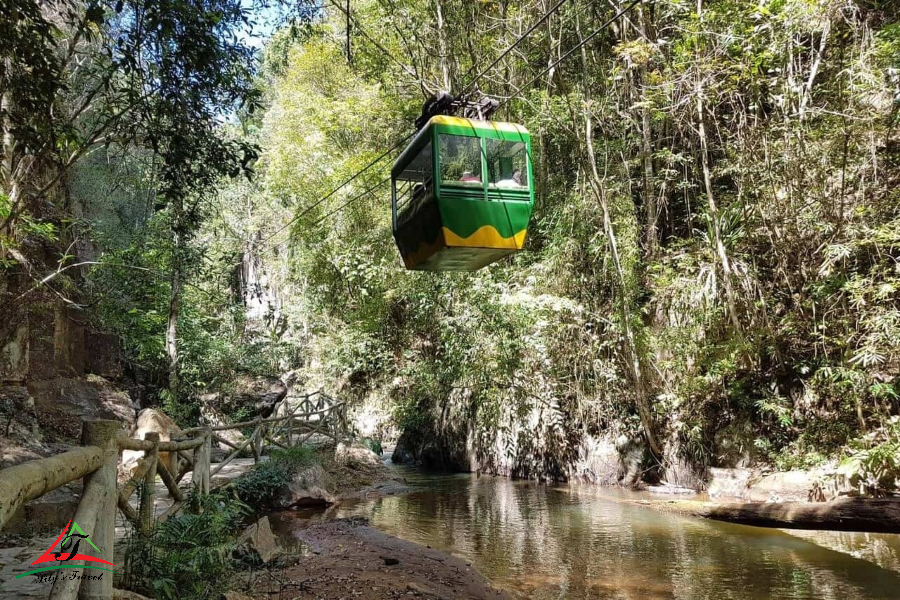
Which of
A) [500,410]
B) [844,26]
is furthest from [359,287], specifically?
[844,26]

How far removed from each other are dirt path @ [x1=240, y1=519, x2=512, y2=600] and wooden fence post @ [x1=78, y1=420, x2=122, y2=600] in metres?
2.10

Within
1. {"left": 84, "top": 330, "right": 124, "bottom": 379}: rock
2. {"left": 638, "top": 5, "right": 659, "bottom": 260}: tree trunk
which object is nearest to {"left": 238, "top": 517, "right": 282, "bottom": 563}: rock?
{"left": 638, "top": 5, "right": 659, "bottom": 260}: tree trunk

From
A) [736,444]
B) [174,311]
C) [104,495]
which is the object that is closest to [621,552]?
[736,444]

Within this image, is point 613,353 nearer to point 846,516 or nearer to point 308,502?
point 846,516

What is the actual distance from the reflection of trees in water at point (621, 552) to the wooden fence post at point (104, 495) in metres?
4.29

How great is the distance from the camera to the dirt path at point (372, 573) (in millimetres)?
5098

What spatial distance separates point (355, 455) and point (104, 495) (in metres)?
11.4

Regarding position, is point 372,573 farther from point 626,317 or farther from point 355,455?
point 355,455

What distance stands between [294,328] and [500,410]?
14.1 metres

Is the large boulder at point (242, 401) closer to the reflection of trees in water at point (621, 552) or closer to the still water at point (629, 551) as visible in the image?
the still water at point (629, 551)

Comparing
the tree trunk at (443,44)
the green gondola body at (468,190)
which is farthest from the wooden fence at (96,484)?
the tree trunk at (443,44)

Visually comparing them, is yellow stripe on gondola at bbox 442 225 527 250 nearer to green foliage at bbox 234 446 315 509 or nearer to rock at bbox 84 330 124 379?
green foliage at bbox 234 446 315 509

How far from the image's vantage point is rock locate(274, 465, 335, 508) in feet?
32.8

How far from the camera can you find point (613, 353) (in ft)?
39.5
